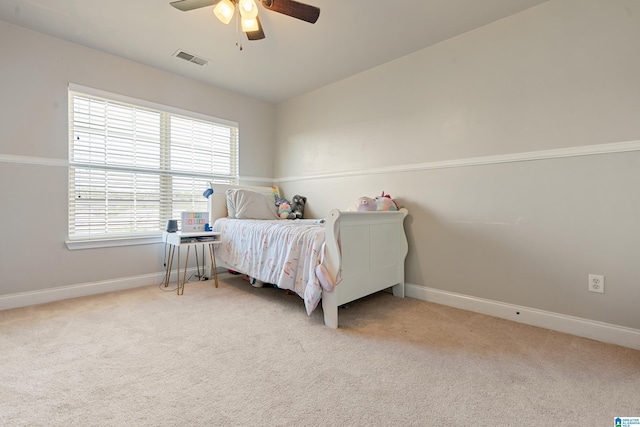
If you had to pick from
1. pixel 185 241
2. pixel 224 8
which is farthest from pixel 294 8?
pixel 185 241

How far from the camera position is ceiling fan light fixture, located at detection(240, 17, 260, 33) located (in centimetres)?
188

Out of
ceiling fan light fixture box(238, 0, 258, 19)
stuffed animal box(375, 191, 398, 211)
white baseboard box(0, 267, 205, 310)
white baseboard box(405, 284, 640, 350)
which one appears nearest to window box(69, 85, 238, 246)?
white baseboard box(0, 267, 205, 310)

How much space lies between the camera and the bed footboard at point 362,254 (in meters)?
2.02

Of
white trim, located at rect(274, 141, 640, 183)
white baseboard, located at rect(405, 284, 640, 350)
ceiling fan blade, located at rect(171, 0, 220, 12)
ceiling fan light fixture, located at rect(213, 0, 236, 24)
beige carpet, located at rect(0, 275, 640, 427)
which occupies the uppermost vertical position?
ceiling fan blade, located at rect(171, 0, 220, 12)

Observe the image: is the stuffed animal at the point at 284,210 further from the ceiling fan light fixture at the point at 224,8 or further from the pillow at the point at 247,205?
the ceiling fan light fixture at the point at 224,8

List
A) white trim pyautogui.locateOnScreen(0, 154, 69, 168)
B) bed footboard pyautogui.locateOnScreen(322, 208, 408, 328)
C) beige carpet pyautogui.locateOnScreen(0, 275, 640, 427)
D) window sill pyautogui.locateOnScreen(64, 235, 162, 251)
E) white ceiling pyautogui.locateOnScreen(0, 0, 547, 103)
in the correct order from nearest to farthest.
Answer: beige carpet pyautogui.locateOnScreen(0, 275, 640, 427) < bed footboard pyautogui.locateOnScreen(322, 208, 408, 328) < white ceiling pyautogui.locateOnScreen(0, 0, 547, 103) < white trim pyautogui.locateOnScreen(0, 154, 69, 168) < window sill pyautogui.locateOnScreen(64, 235, 162, 251)

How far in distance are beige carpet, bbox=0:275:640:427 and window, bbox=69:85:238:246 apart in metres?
0.98

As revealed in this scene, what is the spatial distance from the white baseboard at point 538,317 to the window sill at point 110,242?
281 centimetres

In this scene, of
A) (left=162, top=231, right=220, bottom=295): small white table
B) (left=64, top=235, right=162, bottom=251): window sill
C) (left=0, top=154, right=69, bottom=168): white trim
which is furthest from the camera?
(left=162, top=231, right=220, bottom=295): small white table

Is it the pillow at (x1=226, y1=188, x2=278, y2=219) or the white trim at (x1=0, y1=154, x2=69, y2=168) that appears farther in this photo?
the pillow at (x1=226, y1=188, x2=278, y2=219)

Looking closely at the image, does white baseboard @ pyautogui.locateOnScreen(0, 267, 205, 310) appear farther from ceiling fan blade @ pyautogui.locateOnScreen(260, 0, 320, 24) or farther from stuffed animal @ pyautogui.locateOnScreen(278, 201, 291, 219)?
ceiling fan blade @ pyautogui.locateOnScreen(260, 0, 320, 24)

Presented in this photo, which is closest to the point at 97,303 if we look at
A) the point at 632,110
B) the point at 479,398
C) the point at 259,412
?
the point at 259,412

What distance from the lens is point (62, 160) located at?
260 centimetres

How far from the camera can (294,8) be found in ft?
5.84
